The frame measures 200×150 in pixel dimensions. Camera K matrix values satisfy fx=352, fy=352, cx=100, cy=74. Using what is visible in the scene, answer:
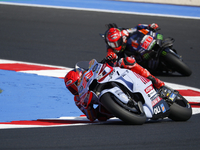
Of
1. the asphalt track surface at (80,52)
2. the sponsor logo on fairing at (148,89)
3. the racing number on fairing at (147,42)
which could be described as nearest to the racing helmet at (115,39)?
the racing number on fairing at (147,42)

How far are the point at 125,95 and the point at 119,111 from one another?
262 millimetres

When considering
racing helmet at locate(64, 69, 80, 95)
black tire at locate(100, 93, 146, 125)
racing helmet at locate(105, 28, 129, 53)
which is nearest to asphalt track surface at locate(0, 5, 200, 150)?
black tire at locate(100, 93, 146, 125)

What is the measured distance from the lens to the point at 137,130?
3826mm

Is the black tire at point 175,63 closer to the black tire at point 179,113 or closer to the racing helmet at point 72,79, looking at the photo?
the black tire at point 179,113

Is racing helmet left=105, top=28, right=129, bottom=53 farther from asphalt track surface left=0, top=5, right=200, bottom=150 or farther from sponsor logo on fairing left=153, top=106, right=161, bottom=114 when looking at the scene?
sponsor logo on fairing left=153, top=106, right=161, bottom=114

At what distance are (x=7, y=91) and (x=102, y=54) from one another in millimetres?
3346

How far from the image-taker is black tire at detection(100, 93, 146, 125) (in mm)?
3916

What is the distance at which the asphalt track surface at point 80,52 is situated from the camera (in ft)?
10.8

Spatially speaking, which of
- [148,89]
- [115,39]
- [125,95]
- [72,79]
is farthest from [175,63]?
[125,95]

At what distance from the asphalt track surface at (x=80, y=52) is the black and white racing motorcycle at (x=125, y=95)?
148 millimetres

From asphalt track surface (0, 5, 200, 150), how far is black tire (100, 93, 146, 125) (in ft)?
0.27

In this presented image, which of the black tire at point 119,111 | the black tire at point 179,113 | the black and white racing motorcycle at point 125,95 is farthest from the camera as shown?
the black tire at point 179,113

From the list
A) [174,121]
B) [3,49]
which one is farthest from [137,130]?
[3,49]

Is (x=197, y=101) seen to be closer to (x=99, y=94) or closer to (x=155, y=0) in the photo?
(x=99, y=94)
